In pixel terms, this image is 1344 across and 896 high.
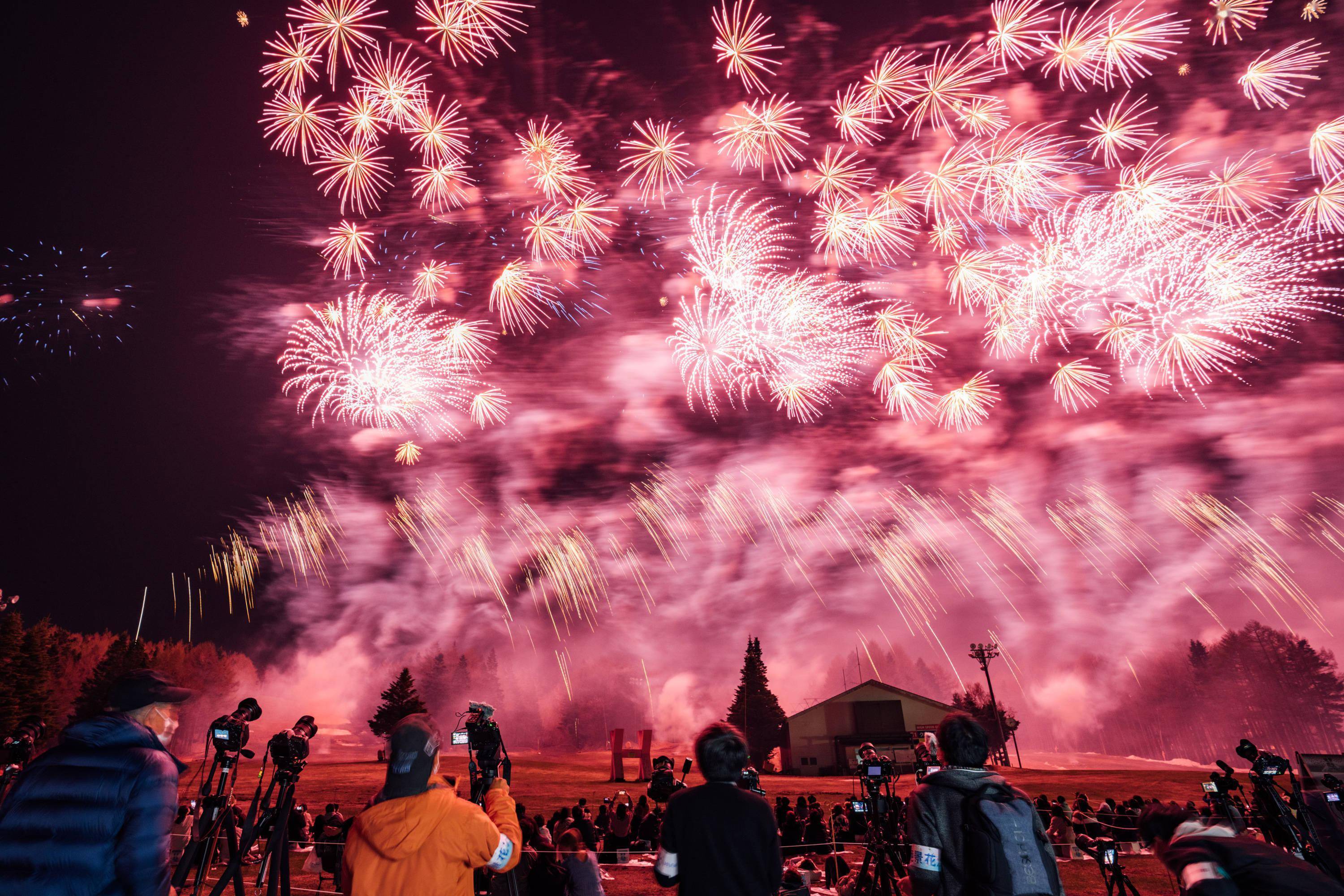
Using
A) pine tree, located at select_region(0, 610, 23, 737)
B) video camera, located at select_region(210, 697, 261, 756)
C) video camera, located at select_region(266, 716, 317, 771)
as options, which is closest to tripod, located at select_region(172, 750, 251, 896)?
video camera, located at select_region(210, 697, 261, 756)

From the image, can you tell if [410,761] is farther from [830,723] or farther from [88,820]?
[830,723]

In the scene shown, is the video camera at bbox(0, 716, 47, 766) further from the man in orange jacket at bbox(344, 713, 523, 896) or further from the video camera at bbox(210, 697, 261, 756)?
the man in orange jacket at bbox(344, 713, 523, 896)

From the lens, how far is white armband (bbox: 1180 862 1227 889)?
3512 mm

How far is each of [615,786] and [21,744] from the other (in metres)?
35.4

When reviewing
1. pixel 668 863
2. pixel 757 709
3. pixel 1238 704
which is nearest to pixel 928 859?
pixel 668 863

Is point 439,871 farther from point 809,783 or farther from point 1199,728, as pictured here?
point 1199,728

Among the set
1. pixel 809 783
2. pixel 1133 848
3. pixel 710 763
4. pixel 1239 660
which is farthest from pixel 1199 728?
pixel 710 763

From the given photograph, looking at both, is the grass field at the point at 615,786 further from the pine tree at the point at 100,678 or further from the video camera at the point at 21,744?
the pine tree at the point at 100,678

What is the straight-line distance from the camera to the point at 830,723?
50.2 meters

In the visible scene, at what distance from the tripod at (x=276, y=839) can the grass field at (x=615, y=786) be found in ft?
37.4

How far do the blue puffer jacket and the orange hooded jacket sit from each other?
97cm

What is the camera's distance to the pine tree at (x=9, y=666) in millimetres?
46719

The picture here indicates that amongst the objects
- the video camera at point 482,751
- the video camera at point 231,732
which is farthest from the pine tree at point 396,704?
the video camera at point 482,751

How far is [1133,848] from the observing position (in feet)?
61.7
